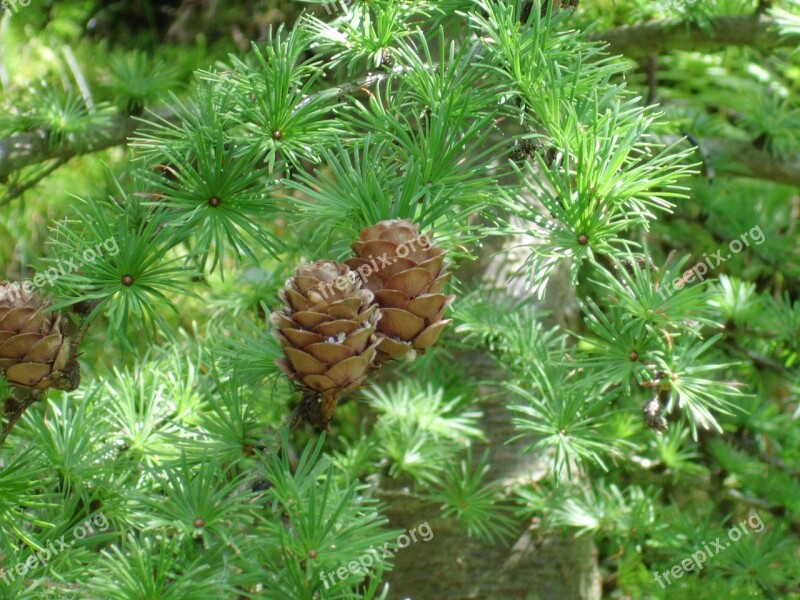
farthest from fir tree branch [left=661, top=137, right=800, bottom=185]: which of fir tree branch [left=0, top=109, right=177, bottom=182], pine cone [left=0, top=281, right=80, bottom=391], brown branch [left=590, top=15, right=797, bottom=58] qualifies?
pine cone [left=0, top=281, right=80, bottom=391]

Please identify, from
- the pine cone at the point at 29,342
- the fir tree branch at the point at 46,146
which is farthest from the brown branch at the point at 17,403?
the fir tree branch at the point at 46,146

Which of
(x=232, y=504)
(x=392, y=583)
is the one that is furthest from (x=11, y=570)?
Result: (x=392, y=583)

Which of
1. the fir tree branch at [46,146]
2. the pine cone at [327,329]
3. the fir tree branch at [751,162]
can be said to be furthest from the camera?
the fir tree branch at [751,162]

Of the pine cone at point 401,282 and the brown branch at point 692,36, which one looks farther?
the brown branch at point 692,36

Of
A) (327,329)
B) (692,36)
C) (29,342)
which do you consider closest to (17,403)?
(29,342)

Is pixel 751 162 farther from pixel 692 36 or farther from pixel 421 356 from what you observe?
pixel 421 356

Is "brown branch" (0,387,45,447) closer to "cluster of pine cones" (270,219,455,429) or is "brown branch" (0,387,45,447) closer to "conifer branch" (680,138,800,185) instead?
"cluster of pine cones" (270,219,455,429)

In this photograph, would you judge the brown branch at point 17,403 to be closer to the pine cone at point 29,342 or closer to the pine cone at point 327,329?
the pine cone at point 29,342

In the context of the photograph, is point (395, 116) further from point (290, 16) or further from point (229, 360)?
point (290, 16)
